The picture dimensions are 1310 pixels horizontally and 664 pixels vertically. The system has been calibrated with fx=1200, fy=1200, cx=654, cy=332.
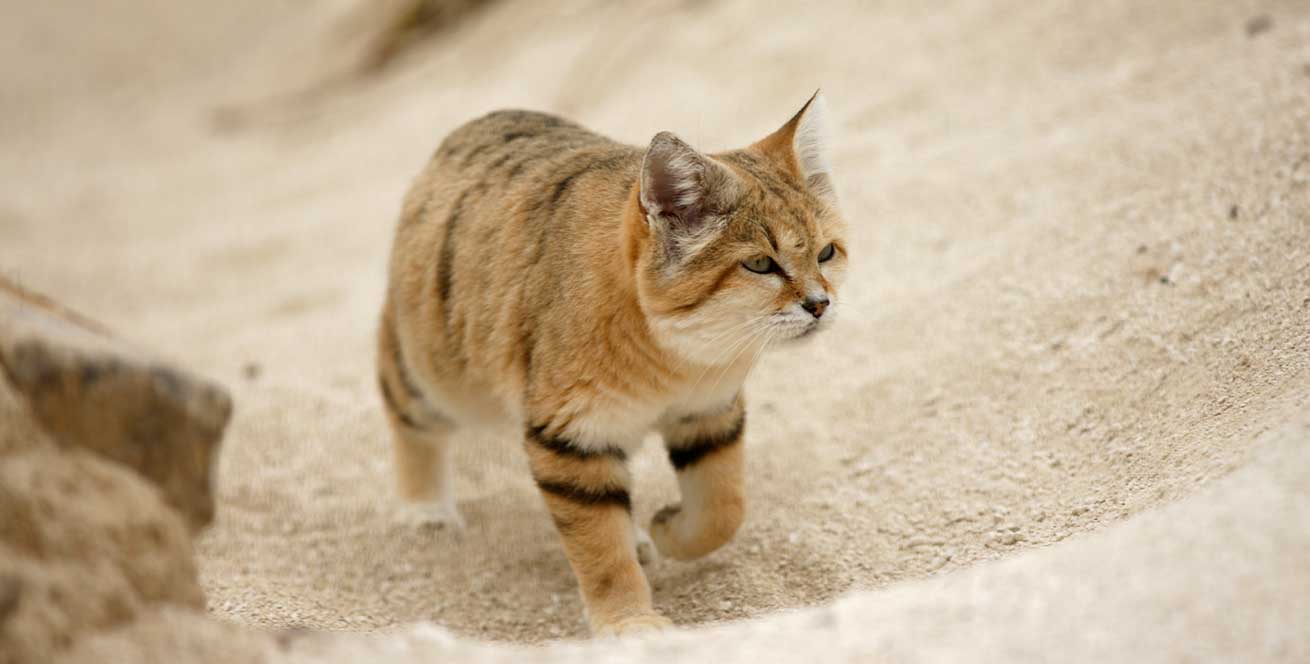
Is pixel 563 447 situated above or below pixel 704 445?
above

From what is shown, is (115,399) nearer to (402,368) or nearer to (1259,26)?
(402,368)

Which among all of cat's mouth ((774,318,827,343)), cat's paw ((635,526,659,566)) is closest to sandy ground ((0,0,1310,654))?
cat's paw ((635,526,659,566))

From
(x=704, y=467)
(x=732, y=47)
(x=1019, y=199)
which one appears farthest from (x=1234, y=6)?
(x=704, y=467)

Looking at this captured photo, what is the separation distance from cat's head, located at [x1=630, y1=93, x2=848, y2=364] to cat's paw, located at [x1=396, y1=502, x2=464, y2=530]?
64.4 inches

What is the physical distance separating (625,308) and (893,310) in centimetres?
205

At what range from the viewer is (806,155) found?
3955 mm

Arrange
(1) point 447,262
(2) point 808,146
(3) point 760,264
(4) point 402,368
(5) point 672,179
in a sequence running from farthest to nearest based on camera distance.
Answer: (4) point 402,368
(1) point 447,262
(2) point 808,146
(3) point 760,264
(5) point 672,179

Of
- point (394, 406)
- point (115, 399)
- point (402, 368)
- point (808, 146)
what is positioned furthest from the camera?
point (394, 406)

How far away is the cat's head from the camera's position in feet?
11.5

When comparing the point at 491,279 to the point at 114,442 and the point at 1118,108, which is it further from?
the point at 1118,108

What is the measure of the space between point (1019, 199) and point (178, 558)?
13.4ft

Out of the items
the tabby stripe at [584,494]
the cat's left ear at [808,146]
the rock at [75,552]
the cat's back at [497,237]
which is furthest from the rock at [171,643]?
the cat's left ear at [808,146]

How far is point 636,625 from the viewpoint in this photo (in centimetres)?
355

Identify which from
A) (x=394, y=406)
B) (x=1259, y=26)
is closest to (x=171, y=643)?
(x=394, y=406)
